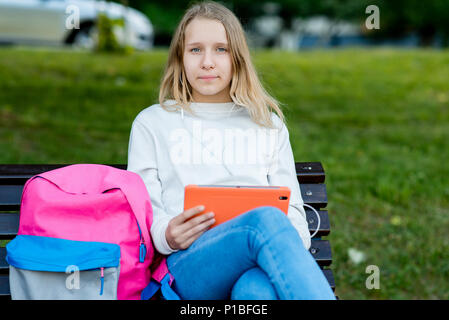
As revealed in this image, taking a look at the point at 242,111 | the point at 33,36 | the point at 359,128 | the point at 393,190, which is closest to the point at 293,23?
the point at 33,36

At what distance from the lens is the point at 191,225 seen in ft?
6.86

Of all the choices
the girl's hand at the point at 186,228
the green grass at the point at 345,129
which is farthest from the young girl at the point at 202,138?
the green grass at the point at 345,129

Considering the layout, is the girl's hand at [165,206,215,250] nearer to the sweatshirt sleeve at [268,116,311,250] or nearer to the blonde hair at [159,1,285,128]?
the sweatshirt sleeve at [268,116,311,250]

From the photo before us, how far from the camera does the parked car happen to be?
10.2 metres

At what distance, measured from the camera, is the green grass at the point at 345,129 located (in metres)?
3.77

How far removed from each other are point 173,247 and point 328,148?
3.67 meters

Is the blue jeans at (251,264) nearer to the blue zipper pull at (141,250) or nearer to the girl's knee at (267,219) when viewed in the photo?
the girl's knee at (267,219)

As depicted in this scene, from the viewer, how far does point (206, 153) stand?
8.17ft

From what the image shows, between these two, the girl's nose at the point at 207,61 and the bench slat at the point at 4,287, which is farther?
the girl's nose at the point at 207,61

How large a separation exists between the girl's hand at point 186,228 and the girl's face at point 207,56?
0.68 m

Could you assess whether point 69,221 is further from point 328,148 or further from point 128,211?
point 328,148

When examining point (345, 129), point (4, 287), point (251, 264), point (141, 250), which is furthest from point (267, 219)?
point (345, 129)

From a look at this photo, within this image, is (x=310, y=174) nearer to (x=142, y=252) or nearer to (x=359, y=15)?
(x=142, y=252)

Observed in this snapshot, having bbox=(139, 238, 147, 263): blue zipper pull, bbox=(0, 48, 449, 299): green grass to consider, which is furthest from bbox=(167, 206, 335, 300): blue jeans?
bbox=(0, 48, 449, 299): green grass
